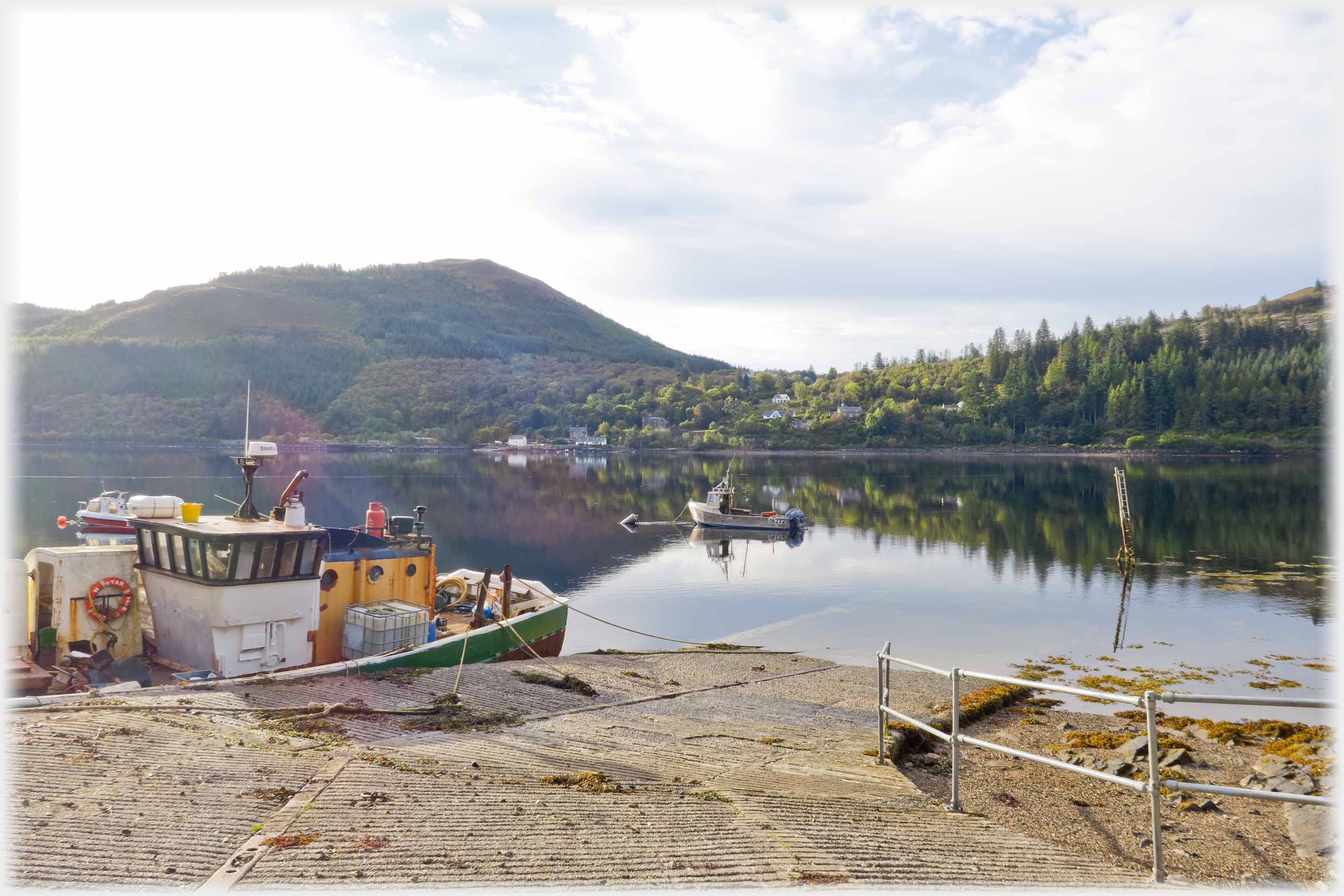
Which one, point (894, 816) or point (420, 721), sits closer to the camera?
point (894, 816)

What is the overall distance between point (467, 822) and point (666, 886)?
1.90 m

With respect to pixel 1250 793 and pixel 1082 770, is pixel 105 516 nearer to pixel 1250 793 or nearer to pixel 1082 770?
pixel 1082 770

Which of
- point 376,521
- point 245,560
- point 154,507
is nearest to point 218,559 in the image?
point 245,560

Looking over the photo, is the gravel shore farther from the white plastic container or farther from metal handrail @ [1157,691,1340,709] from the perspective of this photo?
the white plastic container

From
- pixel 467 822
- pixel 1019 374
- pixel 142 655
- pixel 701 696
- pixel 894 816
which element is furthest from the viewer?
pixel 1019 374

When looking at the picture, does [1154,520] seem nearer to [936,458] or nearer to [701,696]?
[701,696]

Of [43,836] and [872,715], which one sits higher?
[43,836]

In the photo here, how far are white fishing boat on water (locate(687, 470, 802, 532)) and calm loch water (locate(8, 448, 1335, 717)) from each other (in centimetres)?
130

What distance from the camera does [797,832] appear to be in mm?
6895

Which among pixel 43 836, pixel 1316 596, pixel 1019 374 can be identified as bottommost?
pixel 1316 596

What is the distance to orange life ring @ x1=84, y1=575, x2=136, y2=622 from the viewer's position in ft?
45.8

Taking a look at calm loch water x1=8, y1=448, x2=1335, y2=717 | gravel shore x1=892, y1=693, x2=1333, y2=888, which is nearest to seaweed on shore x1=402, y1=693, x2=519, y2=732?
gravel shore x1=892, y1=693, x2=1333, y2=888

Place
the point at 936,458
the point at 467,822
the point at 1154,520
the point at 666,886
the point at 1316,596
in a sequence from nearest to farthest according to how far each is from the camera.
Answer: the point at 666,886, the point at 467,822, the point at 1316,596, the point at 1154,520, the point at 936,458

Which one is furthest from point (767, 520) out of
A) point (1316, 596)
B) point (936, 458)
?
point (936, 458)
